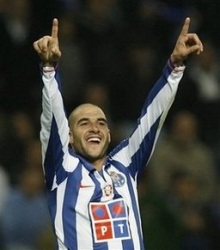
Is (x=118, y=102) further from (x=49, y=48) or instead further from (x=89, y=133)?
(x=49, y=48)

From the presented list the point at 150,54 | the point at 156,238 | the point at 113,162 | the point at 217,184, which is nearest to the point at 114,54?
the point at 150,54

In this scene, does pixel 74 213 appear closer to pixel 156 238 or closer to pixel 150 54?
pixel 156 238

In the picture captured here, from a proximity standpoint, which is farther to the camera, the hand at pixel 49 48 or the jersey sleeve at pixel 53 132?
the jersey sleeve at pixel 53 132

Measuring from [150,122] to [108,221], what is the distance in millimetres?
593

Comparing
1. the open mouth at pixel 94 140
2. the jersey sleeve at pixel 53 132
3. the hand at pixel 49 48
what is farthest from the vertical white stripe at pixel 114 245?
the hand at pixel 49 48

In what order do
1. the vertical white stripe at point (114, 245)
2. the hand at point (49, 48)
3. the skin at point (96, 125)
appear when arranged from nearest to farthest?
the hand at point (49, 48), the vertical white stripe at point (114, 245), the skin at point (96, 125)

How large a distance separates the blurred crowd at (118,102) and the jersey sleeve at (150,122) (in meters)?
1.95

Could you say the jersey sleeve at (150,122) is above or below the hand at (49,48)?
below

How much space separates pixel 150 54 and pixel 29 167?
70.7 inches

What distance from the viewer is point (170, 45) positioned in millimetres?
11141

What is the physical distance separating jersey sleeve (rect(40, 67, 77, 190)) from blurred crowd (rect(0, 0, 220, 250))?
2.19m

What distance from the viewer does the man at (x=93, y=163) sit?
6.67m

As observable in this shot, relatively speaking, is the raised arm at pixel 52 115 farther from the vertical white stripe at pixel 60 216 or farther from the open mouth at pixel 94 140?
the open mouth at pixel 94 140

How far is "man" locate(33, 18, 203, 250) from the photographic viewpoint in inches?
263
